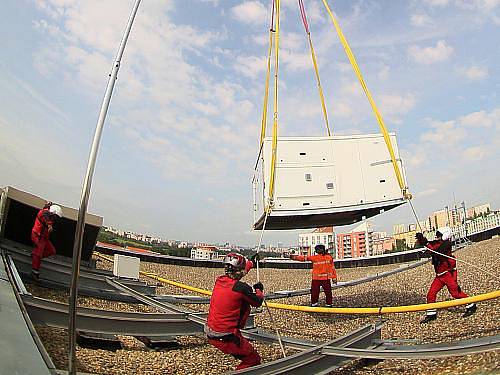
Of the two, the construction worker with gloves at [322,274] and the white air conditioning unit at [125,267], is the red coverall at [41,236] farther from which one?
the construction worker with gloves at [322,274]

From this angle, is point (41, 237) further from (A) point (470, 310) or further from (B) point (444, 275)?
(A) point (470, 310)

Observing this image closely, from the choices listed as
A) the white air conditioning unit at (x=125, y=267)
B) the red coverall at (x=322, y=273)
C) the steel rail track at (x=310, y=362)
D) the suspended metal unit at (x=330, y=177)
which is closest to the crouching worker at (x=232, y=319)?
the steel rail track at (x=310, y=362)

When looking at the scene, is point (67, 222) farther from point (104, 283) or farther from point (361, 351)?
point (361, 351)

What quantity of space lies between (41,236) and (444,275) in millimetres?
7266

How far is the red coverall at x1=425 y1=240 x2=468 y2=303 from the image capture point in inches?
229

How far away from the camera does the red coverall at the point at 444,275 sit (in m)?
5.82

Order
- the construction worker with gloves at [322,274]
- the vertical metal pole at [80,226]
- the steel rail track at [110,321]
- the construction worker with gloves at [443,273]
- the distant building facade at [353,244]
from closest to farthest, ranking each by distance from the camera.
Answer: the vertical metal pole at [80,226]
the steel rail track at [110,321]
the construction worker with gloves at [443,273]
the construction worker with gloves at [322,274]
the distant building facade at [353,244]

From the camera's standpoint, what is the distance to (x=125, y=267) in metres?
8.34

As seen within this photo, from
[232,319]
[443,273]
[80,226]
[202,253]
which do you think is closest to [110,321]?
[232,319]

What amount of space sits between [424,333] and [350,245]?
11569 centimetres

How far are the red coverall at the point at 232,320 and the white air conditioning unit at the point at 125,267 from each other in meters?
5.14

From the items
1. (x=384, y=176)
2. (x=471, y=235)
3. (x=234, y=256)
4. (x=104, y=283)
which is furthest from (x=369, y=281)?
(x=471, y=235)

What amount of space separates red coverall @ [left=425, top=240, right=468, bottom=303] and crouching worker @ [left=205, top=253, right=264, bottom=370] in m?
3.75

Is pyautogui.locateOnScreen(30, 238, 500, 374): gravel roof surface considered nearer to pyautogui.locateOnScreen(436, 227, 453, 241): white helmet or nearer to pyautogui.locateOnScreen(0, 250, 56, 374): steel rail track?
pyautogui.locateOnScreen(0, 250, 56, 374): steel rail track
